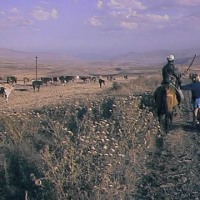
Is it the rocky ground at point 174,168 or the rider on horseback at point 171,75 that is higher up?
the rider on horseback at point 171,75

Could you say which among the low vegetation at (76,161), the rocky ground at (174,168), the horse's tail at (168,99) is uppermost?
the horse's tail at (168,99)

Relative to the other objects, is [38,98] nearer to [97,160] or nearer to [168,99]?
[168,99]

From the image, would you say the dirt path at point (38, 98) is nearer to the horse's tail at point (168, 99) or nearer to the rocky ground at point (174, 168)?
the horse's tail at point (168, 99)

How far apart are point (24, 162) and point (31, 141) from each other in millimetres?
1388

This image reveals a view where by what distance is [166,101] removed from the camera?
15477mm

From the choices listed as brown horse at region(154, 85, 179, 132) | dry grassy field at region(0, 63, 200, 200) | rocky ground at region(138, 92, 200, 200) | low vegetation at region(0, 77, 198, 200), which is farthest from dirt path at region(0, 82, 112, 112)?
low vegetation at region(0, 77, 198, 200)

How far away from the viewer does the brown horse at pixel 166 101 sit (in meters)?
15.5

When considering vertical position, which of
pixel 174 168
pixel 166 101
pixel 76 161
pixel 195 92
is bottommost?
pixel 174 168

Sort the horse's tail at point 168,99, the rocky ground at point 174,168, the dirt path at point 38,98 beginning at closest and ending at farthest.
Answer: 1. the rocky ground at point 174,168
2. the horse's tail at point 168,99
3. the dirt path at point 38,98

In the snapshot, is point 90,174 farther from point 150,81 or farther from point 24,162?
point 150,81

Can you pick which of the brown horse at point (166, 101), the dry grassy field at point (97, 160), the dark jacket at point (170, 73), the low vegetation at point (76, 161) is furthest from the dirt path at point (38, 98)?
the low vegetation at point (76, 161)

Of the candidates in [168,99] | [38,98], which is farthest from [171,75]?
[38,98]

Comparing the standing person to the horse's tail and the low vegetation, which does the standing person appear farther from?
the low vegetation

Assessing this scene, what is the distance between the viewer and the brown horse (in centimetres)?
1547
